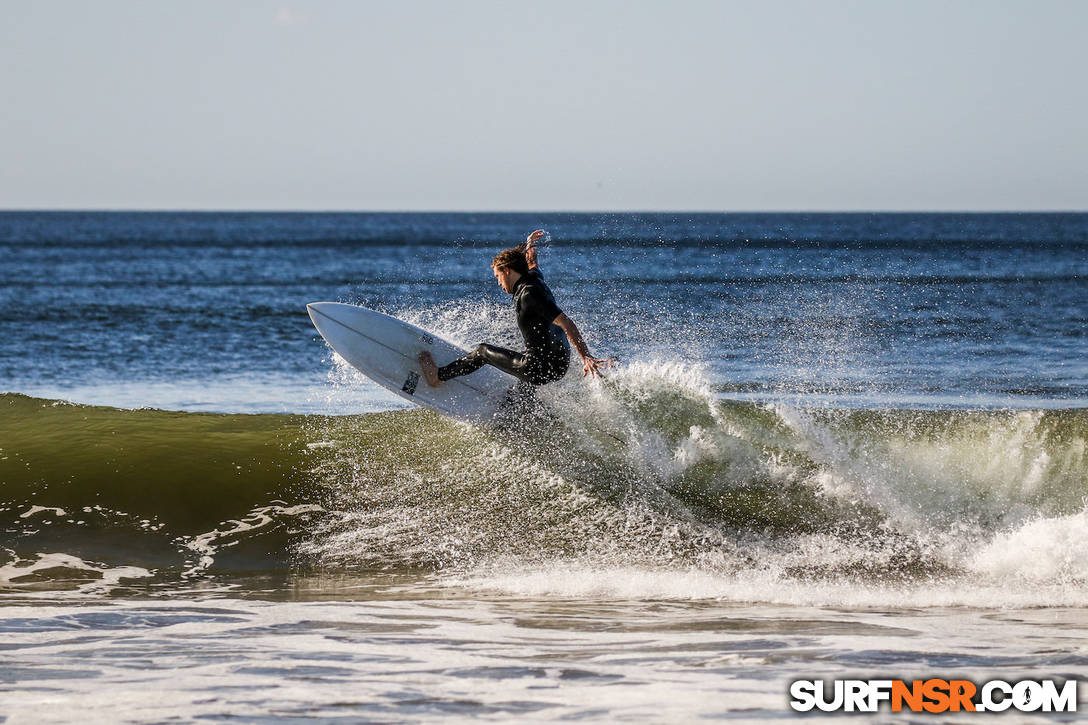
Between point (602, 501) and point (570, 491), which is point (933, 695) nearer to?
point (602, 501)

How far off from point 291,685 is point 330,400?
9713 mm

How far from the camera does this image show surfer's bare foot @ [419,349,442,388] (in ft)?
33.2

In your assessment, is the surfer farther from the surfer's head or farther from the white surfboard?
the white surfboard

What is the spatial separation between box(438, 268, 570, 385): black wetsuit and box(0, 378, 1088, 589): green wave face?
0.49 meters

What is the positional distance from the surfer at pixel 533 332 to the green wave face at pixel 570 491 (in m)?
0.53

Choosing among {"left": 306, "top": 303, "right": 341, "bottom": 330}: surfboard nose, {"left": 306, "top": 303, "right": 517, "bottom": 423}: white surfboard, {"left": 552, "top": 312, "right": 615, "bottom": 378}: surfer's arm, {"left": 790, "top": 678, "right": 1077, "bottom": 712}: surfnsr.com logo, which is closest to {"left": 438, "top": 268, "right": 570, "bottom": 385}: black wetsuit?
{"left": 552, "top": 312, "right": 615, "bottom": 378}: surfer's arm

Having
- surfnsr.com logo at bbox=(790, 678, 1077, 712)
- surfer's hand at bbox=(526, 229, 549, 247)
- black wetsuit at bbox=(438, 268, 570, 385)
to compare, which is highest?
surfer's hand at bbox=(526, 229, 549, 247)

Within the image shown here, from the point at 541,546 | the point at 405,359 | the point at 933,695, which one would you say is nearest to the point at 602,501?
the point at 541,546

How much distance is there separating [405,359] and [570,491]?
2.35 metres

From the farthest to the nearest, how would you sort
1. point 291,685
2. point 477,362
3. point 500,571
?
1. point 477,362
2. point 500,571
3. point 291,685

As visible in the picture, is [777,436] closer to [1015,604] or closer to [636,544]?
[636,544]

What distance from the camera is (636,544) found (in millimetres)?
8164

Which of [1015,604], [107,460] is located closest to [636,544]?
[1015,604]

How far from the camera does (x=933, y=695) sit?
497 cm
